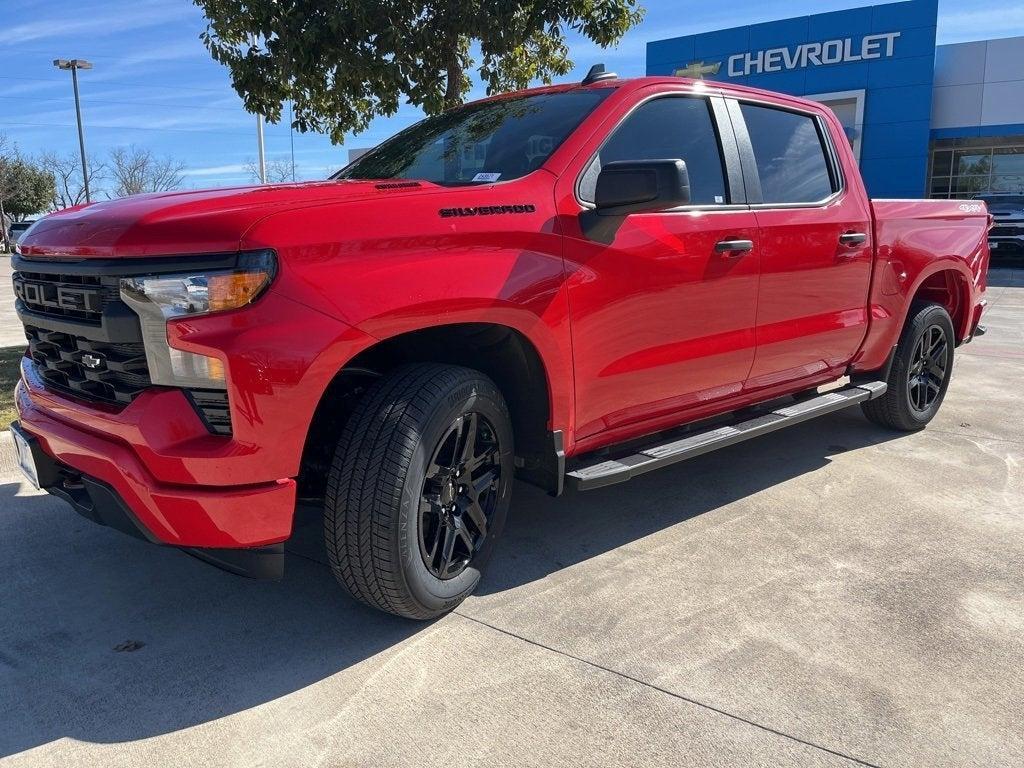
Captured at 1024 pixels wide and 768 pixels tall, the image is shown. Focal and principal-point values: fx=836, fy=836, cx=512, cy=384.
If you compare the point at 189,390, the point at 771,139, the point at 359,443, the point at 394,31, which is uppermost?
the point at 394,31

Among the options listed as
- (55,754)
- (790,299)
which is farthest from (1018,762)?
(55,754)

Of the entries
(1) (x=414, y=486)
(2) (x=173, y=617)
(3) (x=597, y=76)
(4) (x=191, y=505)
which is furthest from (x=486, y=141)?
(2) (x=173, y=617)

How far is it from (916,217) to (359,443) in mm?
3900

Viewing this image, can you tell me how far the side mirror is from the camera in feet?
9.66

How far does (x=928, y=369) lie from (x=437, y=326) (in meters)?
4.08

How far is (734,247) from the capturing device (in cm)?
367

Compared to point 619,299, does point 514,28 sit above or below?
above

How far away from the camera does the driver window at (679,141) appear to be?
3439 millimetres

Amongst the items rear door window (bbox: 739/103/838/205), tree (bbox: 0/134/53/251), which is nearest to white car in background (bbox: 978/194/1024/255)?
rear door window (bbox: 739/103/838/205)

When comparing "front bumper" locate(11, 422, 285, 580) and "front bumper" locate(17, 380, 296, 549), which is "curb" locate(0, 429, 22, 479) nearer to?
"front bumper" locate(11, 422, 285, 580)

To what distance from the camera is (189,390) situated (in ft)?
7.76

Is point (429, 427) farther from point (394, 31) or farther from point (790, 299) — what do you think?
point (394, 31)

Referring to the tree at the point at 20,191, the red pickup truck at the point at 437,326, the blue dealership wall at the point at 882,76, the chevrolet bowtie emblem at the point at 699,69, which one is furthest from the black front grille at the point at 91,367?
the tree at the point at 20,191

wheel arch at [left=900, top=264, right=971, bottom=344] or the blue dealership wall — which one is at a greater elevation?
the blue dealership wall
